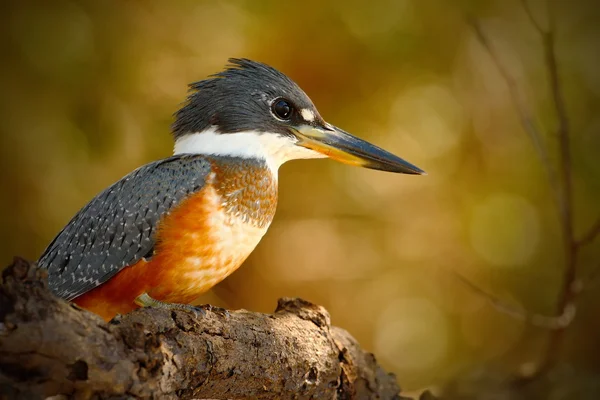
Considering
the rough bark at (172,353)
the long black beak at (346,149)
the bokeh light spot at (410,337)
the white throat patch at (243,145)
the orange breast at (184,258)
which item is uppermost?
the long black beak at (346,149)

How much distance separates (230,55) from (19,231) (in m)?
1.31

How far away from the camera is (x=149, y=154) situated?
3342 millimetres

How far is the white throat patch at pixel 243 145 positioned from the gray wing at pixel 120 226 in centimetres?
8

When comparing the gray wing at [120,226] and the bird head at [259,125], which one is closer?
the gray wing at [120,226]

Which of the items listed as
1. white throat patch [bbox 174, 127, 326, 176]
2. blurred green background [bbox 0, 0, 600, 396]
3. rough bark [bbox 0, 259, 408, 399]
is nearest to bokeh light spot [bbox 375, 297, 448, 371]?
blurred green background [bbox 0, 0, 600, 396]

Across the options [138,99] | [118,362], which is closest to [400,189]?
[138,99]

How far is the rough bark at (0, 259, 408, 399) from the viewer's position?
1176 mm

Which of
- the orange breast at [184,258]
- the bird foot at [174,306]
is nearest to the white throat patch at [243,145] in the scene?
the orange breast at [184,258]

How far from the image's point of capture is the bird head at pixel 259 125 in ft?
6.39

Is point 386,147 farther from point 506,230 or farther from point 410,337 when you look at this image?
point 410,337

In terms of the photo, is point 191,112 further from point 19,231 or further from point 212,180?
point 19,231

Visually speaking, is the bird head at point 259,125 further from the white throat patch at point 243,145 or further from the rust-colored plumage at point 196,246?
the rust-colored plumage at point 196,246

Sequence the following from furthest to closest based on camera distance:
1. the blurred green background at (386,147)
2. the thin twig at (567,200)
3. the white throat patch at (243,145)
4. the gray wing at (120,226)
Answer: the blurred green background at (386,147), the thin twig at (567,200), the white throat patch at (243,145), the gray wing at (120,226)

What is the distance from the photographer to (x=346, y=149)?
203 centimetres
